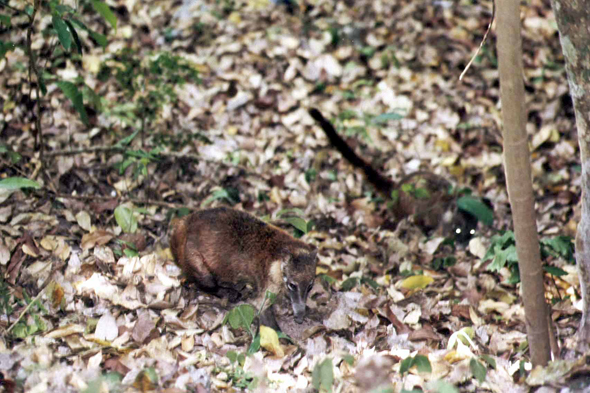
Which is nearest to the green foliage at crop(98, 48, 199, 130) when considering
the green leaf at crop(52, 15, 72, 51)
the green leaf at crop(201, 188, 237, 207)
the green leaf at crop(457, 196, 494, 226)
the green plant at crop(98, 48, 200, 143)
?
the green plant at crop(98, 48, 200, 143)

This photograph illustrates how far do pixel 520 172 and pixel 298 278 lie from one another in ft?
5.41

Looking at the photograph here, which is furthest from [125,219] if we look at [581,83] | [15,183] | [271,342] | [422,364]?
[581,83]

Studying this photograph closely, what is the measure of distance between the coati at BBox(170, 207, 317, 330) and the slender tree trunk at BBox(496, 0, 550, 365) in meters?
1.46

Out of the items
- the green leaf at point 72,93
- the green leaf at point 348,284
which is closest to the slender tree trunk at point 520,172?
the green leaf at point 348,284

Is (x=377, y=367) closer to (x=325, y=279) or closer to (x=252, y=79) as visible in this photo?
(x=325, y=279)

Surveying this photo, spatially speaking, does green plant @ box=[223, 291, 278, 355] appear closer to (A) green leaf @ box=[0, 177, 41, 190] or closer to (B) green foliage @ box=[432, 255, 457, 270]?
(A) green leaf @ box=[0, 177, 41, 190]

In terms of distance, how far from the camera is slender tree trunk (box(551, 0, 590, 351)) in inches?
114

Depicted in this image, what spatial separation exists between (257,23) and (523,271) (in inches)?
224

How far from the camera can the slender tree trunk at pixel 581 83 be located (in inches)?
114

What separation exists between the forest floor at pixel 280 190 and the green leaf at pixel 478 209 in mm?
255

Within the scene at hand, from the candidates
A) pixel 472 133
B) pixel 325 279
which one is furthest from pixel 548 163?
pixel 325 279

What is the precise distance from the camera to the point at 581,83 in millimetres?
2984

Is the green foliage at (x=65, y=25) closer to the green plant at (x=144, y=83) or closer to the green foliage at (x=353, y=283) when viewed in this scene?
the green plant at (x=144, y=83)

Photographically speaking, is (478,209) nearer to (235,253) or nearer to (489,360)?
(489,360)
